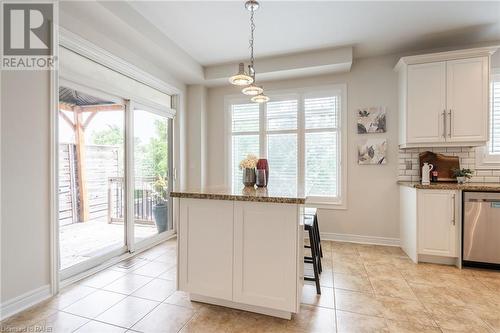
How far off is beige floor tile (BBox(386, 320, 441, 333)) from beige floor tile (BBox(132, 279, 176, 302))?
1.90 meters

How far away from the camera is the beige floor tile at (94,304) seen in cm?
204

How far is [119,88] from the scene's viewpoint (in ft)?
10.3

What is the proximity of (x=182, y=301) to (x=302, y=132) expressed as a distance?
3058mm

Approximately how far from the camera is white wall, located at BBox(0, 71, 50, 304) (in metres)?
1.96

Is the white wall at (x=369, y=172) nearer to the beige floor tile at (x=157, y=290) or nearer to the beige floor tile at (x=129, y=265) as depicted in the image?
the beige floor tile at (x=157, y=290)

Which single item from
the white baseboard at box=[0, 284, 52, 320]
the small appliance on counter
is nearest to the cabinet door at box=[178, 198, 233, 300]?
the white baseboard at box=[0, 284, 52, 320]

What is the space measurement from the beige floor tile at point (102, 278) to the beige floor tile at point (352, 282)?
2.37m

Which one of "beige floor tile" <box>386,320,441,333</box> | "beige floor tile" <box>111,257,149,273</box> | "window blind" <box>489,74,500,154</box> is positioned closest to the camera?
"beige floor tile" <box>386,320,441,333</box>

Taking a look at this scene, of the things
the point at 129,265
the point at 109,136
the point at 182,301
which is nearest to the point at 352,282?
the point at 182,301

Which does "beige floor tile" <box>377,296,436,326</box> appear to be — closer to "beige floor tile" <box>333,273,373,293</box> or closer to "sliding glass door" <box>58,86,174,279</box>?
"beige floor tile" <box>333,273,373,293</box>

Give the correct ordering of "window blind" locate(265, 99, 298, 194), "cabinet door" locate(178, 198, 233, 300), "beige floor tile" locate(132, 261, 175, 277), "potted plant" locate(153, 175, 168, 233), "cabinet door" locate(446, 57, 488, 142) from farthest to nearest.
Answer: "window blind" locate(265, 99, 298, 194)
"potted plant" locate(153, 175, 168, 233)
"cabinet door" locate(446, 57, 488, 142)
"beige floor tile" locate(132, 261, 175, 277)
"cabinet door" locate(178, 198, 233, 300)

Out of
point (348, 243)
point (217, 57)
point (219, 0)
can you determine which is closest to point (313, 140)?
Result: point (348, 243)

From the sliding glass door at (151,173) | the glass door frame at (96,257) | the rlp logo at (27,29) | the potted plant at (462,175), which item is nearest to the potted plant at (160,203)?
the sliding glass door at (151,173)
